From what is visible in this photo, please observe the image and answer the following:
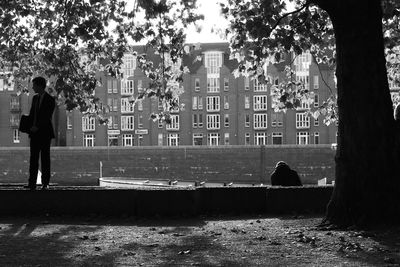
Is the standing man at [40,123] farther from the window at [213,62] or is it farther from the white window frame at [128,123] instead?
the window at [213,62]

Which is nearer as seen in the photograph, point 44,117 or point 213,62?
point 44,117

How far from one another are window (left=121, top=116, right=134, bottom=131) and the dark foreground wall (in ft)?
41.6

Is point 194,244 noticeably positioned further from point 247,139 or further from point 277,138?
point 277,138

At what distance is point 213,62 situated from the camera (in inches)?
3492

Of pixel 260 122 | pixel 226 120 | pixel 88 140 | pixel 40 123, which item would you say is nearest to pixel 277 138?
Answer: pixel 260 122

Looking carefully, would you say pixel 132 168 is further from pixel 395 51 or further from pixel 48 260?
pixel 48 260

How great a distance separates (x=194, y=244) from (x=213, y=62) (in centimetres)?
8253

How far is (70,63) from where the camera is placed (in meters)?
14.5

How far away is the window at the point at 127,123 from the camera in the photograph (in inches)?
3484

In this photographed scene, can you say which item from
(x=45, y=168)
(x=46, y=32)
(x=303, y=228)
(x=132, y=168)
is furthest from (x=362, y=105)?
(x=132, y=168)

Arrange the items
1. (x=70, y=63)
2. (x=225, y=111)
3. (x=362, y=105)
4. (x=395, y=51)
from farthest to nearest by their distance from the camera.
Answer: (x=225, y=111) < (x=395, y=51) < (x=70, y=63) < (x=362, y=105)

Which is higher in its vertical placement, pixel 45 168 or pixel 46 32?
pixel 46 32

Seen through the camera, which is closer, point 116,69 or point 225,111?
point 116,69

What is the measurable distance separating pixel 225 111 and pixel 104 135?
1812 centimetres
